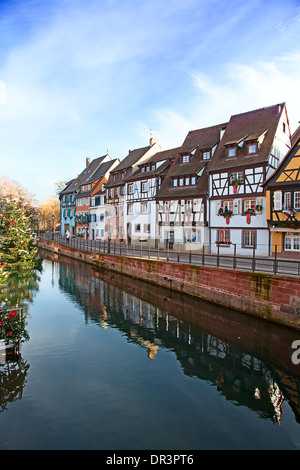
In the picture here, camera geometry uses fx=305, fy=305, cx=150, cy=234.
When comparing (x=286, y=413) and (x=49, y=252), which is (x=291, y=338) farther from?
(x=49, y=252)

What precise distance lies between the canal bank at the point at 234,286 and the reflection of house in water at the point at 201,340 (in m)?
0.71

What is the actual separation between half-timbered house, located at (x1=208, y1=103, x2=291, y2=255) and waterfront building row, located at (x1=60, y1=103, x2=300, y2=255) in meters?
0.07

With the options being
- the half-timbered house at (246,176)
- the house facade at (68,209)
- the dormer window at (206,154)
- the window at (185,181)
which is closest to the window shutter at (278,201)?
the half-timbered house at (246,176)

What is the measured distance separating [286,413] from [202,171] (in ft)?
76.9

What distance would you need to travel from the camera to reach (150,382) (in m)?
9.27

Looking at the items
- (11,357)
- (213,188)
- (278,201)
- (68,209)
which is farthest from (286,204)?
(68,209)

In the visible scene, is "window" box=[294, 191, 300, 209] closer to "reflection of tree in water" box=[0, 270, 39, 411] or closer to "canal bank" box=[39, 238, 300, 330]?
"canal bank" box=[39, 238, 300, 330]

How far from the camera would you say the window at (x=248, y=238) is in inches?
932

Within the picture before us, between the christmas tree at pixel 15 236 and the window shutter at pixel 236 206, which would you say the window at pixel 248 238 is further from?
the christmas tree at pixel 15 236

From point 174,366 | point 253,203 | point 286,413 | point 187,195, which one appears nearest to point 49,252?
point 187,195

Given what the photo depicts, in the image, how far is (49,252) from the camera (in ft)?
156

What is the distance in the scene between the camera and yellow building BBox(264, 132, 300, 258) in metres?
20.5

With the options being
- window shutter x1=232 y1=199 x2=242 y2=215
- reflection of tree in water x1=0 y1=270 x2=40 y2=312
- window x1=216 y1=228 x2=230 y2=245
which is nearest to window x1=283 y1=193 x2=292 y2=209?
window shutter x1=232 y1=199 x2=242 y2=215

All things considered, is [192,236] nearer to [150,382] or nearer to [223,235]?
[223,235]
